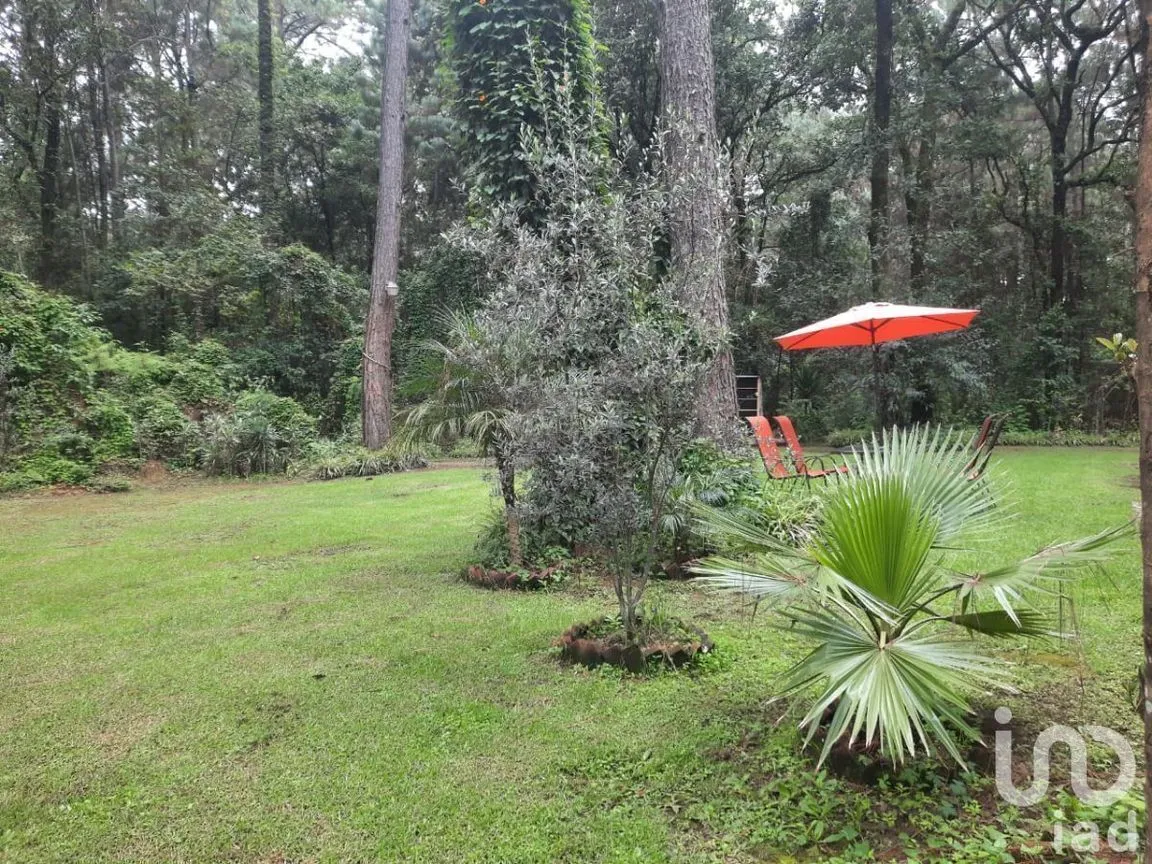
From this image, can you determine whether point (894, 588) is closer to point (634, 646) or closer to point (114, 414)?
point (634, 646)

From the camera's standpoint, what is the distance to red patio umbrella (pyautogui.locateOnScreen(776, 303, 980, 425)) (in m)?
6.54

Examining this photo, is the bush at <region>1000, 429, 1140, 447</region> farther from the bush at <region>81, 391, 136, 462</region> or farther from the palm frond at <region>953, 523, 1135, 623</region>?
the bush at <region>81, 391, 136, 462</region>

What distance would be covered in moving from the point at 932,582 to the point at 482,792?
161cm

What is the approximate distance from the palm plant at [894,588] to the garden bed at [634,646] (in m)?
0.76

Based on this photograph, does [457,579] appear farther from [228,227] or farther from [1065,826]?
[228,227]

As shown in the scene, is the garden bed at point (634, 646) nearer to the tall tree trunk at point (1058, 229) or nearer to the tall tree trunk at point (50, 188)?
the tall tree trunk at point (1058, 229)

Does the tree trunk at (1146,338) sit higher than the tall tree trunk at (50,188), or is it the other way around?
the tall tree trunk at (50,188)

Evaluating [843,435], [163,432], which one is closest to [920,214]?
[843,435]

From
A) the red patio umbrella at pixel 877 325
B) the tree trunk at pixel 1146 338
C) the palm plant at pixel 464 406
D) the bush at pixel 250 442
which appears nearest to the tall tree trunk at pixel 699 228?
the palm plant at pixel 464 406

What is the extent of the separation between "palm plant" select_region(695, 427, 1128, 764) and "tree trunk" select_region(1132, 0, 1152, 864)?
0.56 meters

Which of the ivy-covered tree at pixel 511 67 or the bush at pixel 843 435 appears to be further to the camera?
the bush at pixel 843 435

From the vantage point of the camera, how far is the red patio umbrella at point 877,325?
654 cm

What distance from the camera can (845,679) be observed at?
1875mm

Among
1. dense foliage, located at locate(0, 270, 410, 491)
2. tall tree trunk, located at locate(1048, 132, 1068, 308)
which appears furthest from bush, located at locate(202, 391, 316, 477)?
tall tree trunk, located at locate(1048, 132, 1068, 308)
